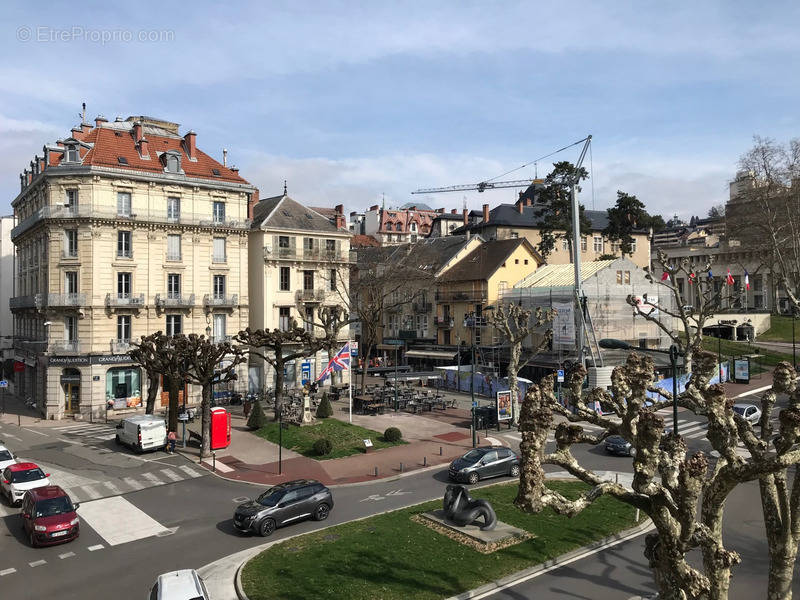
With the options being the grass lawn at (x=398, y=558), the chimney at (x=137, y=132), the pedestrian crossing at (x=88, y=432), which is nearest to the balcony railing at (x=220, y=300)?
the pedestrian crossing at (x=88, y=432)

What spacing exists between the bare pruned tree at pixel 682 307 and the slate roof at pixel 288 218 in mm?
27937

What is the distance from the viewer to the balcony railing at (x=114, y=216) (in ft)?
134

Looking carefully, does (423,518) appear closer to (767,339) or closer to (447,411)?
(447,411)

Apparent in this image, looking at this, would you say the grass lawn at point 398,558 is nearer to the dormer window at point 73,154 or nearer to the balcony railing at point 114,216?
the balcony railing at point 114,216

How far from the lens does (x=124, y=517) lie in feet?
71.4

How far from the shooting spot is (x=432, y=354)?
6153 cm

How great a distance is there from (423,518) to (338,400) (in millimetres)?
26997

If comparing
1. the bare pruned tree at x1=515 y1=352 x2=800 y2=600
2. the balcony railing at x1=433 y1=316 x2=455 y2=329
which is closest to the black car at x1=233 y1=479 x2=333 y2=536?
the bare pruned tree at x1=515 y1=352 x2=800 y2=600

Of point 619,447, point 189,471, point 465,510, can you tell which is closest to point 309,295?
point 189,471

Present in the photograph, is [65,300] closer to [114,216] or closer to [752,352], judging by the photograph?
[114,216]

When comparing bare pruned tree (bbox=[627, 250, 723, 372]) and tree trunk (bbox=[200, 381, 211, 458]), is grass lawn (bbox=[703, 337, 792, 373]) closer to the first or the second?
bare pruned tree (bbox=[627, 250, 723, 372])

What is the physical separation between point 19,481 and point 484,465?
18769mm

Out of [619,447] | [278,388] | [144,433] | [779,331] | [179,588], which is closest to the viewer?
[179,588]

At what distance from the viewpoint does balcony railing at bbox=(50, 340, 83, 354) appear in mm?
40625
